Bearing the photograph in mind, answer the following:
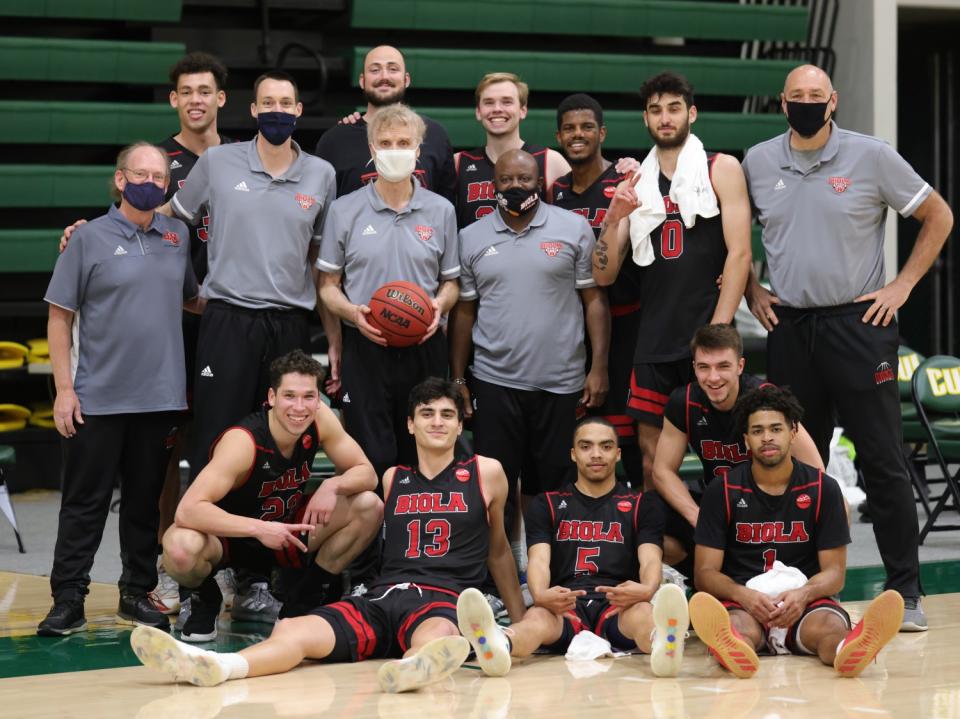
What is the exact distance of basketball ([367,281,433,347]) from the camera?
488 cm

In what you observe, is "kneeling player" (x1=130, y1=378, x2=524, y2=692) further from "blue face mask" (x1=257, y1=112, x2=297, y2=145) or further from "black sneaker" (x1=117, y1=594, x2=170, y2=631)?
"blue face mask" (x1=257, y1=112, x2=297, y2=145)

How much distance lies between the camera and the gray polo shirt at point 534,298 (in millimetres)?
5148

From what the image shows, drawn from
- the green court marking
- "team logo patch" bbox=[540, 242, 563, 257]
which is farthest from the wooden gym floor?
"team logo patch" bbox=[540, 242, 563, 257]

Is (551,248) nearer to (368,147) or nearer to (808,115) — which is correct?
(368,147)

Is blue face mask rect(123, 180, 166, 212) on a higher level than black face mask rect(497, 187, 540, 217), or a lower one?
lower

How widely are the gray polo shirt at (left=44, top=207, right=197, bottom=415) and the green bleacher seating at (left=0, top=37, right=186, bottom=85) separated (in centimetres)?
423

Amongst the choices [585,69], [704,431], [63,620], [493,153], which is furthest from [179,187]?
[585,69]

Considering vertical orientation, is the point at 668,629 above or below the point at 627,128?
below

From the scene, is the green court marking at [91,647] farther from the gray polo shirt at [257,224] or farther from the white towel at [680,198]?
the white towel at [680,198]

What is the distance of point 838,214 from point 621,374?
1.02 m

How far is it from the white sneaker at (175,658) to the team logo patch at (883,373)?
7.98ft

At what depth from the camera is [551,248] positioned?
5156 millimetres

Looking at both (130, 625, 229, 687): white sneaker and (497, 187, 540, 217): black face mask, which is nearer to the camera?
(130, 625, 229, 687): white sneaker

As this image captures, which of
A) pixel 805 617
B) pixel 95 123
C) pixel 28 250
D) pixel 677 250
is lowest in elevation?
pixel 805 617
